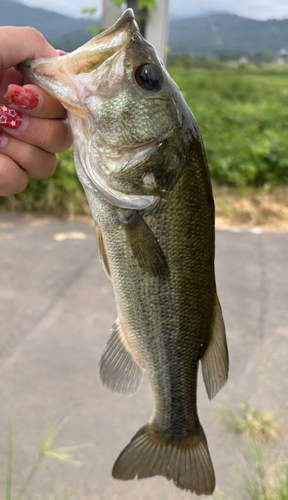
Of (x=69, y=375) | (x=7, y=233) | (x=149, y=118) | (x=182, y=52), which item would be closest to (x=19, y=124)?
(x=149, y=118)

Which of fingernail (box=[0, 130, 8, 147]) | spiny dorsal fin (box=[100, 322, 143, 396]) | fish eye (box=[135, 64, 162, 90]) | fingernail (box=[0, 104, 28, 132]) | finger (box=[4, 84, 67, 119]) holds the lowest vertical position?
spiny dorsal fin (box=[100, 322, 143, 396])

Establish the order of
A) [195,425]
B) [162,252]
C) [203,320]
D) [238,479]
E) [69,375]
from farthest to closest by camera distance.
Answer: [69,375], [238,479], [195,425], [203,320], [162,252]

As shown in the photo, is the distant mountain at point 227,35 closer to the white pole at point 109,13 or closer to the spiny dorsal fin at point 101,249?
the white pole at point 109,13

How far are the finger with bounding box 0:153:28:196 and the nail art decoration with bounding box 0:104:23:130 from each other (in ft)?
0.39

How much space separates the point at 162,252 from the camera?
119 centimetres

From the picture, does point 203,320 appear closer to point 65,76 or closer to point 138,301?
point 138,301

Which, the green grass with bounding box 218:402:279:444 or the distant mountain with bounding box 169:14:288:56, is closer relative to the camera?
the green grass with bounding box 218:402:279:444

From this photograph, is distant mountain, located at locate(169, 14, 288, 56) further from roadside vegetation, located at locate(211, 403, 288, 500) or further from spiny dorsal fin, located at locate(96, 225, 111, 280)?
spiny dorsal fin, located at locate(96, 225, 111, 280)

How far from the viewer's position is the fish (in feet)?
A: 3.58

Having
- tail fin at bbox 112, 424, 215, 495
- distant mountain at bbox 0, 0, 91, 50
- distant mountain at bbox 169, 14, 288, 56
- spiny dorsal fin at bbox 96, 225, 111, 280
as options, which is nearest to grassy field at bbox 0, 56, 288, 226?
distant mountain at bbox 169, 14, 288, 56

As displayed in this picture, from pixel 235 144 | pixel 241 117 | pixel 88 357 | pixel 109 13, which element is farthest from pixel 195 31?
pixel 88 357

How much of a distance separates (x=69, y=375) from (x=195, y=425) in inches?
76.3

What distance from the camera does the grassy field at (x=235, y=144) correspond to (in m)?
5.72

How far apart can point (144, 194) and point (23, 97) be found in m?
0.39
